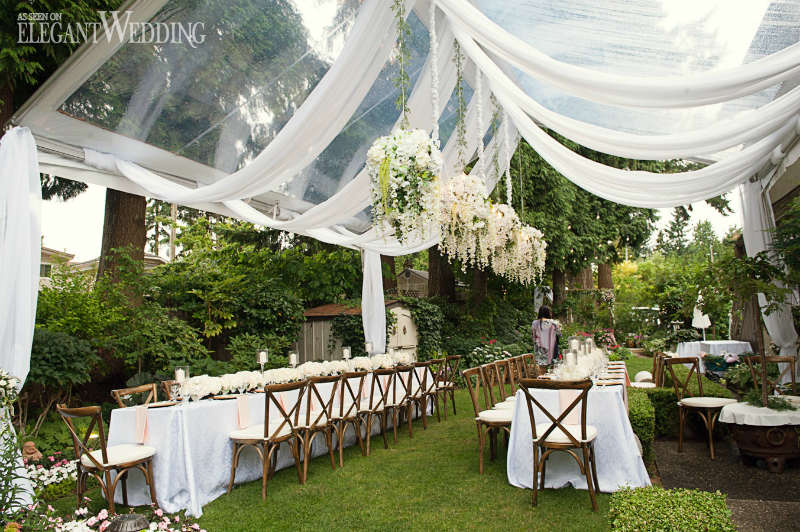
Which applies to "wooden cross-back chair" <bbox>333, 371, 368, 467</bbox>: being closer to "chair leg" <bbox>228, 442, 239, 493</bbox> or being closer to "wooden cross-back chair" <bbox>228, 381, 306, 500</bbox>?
"wooden cross-back chair" <bbox>228, 381, 306, 500</bbox>

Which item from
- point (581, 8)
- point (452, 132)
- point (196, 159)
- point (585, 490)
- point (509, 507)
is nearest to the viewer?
point (581, 8)

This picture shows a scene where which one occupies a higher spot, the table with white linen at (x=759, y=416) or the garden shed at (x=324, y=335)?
the garden shed at (x=324, y=335)

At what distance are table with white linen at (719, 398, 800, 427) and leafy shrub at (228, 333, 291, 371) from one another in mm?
6178

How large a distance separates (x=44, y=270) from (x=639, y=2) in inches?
753

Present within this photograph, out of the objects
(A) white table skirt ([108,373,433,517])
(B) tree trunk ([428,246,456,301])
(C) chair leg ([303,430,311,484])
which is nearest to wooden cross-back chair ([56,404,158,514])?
(A) white table skirt ([108,373,433,517])

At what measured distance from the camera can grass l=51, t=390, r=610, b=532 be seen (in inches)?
145

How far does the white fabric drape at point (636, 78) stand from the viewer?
3074 millimetres

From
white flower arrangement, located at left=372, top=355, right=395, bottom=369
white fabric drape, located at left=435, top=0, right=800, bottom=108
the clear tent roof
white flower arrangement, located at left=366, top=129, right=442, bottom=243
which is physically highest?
the clear tent roof

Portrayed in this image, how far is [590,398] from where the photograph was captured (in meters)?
4.32

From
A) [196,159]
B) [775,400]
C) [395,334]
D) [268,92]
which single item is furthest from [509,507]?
[395,334]

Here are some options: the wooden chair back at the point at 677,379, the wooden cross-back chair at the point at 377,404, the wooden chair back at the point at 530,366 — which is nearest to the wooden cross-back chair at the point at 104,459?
the wooden cross-back chair at the point at 377,404

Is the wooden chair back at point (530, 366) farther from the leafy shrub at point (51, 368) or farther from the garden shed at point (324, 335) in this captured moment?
the leafy shrub at point (51, 368)

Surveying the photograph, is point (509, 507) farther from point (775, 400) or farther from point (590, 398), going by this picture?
point (775, 400)

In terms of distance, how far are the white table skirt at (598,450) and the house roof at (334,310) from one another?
602 centimetres
